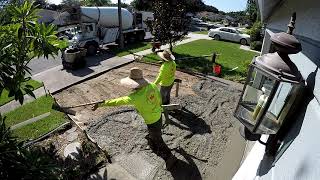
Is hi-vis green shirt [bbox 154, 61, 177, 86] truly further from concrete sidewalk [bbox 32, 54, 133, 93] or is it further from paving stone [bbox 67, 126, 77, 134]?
concrete sidewalk [bbox 32, 54, 133, 93]

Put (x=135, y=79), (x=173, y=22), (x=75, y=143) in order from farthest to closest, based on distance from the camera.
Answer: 1. (x=173, y=22)
2. (x=75, y=143)
3. (x=135, y=79)

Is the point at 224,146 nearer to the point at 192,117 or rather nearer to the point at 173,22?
the point at 192,117

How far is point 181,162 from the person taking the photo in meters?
6.38

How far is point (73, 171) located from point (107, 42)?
14925 millimetres

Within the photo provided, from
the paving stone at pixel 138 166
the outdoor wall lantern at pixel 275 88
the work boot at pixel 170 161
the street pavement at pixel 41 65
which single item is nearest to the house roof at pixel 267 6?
the outdoor wall lantern at pixel 275 88

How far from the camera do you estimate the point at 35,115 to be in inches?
351

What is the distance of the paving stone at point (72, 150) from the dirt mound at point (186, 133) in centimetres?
55

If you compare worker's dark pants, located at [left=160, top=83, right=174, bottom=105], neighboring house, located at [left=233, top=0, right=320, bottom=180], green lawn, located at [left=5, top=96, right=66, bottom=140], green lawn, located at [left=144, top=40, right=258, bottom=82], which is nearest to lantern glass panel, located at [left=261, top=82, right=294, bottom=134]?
neighboring house, located at [left=233, top=0, right=320, bottom=180]

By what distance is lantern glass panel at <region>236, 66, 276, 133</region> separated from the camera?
266cm

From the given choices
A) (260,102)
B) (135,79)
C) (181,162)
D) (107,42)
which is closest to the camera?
(260,102)

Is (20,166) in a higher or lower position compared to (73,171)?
higher

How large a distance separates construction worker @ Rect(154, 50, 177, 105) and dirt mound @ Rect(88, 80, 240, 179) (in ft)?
2.83

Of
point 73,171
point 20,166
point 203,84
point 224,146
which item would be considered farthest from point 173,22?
point 20,166


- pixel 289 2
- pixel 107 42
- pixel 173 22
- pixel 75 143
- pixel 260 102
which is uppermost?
pixel 289 2
